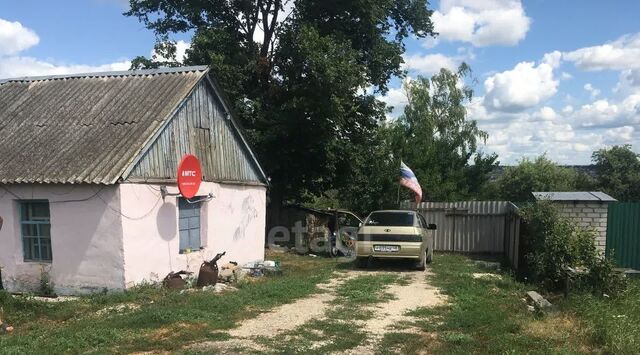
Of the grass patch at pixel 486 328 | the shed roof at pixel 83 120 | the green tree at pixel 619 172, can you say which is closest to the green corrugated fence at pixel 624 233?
the grass patch at pixel 486 328

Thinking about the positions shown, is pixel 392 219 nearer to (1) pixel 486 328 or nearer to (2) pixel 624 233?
(2) pixel 624 233

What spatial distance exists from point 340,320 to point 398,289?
10.6ft

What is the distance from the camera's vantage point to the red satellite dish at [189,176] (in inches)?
448

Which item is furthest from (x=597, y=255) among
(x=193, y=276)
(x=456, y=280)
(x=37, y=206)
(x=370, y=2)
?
(x=370, y=2)

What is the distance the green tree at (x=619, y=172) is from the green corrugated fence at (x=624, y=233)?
42488mm

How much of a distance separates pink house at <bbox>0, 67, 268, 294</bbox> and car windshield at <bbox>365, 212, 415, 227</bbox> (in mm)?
3861

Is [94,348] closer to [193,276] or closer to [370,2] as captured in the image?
[193,276]

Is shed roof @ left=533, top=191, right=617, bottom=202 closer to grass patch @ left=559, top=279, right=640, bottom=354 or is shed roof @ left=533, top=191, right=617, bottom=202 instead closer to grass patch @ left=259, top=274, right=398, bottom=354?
grass patch @ left=559, top=279, right=640, bottom=354

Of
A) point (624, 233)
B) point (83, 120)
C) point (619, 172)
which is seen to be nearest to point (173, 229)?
point (83, 120)

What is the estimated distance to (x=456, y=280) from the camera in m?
12.0

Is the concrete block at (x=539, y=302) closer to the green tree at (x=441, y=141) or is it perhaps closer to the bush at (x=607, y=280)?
the bush at (x=607, y=280)

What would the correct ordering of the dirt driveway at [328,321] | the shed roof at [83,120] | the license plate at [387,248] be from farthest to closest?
the license plate at [387,248]
the shed roof at [83,120]
the dirt driveway at [328,321]

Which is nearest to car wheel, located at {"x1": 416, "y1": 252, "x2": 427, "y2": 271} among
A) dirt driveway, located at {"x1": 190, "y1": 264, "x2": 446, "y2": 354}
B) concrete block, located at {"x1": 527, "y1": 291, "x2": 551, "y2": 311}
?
dirt driveway, located at {"x1": 190, "y1": 264, "x2": 446, "y2": 354}

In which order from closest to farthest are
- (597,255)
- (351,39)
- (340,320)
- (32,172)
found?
(340,320) → (597,255) → (32,172) → (351,39)
